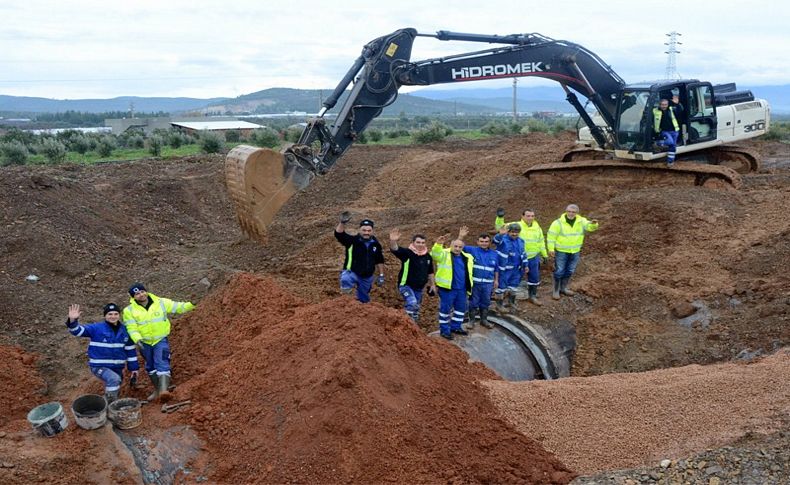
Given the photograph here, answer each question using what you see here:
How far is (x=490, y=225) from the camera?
12703 mm

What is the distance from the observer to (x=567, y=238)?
31.4ft

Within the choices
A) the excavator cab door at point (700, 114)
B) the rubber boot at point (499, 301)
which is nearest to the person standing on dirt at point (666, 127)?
the excavator cab door at point (700, 114)

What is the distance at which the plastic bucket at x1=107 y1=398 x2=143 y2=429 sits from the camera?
6.02 m

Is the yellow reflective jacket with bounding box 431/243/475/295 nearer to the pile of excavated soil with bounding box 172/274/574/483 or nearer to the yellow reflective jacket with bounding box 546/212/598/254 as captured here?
the pile of excavated soil with bounding box 172/274/574/483

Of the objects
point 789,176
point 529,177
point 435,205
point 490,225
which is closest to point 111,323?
point 490,225

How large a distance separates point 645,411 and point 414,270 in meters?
3.48

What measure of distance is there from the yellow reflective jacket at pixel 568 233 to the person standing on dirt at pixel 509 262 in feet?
1.84

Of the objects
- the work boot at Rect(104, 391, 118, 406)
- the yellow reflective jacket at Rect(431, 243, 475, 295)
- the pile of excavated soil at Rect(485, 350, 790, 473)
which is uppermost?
the yellow reflective jacket at Rect(431, 243, 475, 295)

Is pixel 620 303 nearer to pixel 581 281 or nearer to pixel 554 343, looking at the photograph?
pixel 581 281

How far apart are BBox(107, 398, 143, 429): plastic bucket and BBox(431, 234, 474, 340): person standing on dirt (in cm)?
387

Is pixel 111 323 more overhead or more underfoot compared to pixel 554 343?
more overhead

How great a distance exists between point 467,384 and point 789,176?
1288 centimetres

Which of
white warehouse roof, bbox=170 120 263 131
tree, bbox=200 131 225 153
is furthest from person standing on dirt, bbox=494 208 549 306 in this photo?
white warehouse roof, bbox=170 120 263 131

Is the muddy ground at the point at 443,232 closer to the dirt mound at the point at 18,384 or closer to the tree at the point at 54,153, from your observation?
the dirt mound at the point at 18,384
